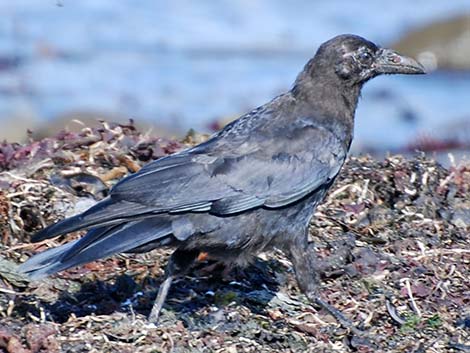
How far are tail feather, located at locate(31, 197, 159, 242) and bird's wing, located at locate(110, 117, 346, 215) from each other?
36 mm

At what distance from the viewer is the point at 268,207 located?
19.4ft

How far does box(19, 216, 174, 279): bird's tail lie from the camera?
5590 millimetres

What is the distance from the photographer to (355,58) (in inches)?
257

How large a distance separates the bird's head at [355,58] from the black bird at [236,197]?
122 mm

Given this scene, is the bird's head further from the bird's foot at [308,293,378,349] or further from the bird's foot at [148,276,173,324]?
the bird's foot at [148,276,173,324]

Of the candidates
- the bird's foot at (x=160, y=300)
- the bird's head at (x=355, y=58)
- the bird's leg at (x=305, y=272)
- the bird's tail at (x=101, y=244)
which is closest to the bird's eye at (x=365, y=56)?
the bird's head at (x=355, y=58)

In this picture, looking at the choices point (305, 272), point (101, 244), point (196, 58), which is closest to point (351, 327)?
point (305, 272)

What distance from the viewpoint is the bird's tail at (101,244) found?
559cm

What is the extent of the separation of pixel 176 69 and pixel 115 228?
12.0 m

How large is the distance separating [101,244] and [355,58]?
1.80m

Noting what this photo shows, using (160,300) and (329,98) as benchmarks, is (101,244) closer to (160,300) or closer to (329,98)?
(160,300)

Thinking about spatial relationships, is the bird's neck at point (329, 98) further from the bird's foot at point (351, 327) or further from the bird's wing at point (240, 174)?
the bird's foot at point (351, 327)

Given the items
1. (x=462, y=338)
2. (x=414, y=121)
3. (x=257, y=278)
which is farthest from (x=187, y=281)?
(x=414, y=121)

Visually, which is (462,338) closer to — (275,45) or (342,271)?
(342,271)
